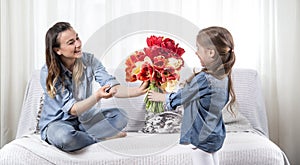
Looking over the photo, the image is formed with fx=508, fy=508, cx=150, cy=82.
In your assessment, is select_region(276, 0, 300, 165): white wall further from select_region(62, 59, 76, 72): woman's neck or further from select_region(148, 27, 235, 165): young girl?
select_region(62, 59, 76, 72): woman's neck

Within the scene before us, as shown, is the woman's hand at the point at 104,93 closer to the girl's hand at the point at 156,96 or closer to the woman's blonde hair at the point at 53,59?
the girl's hand at the point at 156,96

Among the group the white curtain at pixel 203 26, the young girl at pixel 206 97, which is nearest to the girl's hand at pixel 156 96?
the young girl at pixel 206 97

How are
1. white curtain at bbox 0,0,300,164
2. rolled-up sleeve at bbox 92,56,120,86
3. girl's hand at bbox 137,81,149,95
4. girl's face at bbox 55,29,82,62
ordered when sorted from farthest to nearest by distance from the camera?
white curtain at bbox 0,0,300,164, girl's face at bbox 55,29,82,62, rolled-up sleeve at bbox 92,56,120,86, girl's hand at bbox 137,81,149,95

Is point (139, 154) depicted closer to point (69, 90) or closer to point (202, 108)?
point (202, 108)

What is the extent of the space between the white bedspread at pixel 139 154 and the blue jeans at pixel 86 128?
1.3 inches

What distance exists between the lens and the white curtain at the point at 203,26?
309 centimetres

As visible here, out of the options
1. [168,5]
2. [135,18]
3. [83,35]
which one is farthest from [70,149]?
[168,5]

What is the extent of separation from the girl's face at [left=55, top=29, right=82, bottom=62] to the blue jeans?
30 centimetres

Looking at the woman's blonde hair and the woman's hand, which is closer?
the woman's hand

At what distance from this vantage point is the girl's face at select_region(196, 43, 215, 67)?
2.03m

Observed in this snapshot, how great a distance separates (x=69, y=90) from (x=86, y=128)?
0.33 m

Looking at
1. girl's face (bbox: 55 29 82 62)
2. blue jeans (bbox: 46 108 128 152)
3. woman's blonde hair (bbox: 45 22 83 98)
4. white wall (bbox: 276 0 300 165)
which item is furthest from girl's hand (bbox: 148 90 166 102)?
white wall (bbox: 276 0 300 165)

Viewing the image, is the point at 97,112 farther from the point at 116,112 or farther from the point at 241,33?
the point at 241,33

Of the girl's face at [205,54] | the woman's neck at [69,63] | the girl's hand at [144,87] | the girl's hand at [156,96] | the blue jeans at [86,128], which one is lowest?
the blue jeans at [86,128]
